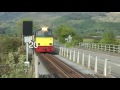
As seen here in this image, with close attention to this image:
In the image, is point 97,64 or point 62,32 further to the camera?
point 62,32

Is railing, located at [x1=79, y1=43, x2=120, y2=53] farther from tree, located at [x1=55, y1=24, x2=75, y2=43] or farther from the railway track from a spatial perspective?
the railway track

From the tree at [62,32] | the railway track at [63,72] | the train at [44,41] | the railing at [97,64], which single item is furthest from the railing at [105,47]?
the railway track at [63,72]

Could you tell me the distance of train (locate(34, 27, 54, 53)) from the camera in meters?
40.1

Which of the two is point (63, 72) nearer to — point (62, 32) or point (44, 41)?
point (44, 41)

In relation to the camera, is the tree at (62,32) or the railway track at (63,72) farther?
the tree at (62,32)

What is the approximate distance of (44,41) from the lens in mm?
40250

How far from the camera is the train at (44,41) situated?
40.1m

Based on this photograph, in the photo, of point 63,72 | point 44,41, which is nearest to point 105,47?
point 44,41

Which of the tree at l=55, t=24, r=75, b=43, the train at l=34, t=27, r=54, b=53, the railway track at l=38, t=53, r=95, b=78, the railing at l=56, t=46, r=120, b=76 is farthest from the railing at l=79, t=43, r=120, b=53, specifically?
the railway track at l=38, t=53, r=95, b=78

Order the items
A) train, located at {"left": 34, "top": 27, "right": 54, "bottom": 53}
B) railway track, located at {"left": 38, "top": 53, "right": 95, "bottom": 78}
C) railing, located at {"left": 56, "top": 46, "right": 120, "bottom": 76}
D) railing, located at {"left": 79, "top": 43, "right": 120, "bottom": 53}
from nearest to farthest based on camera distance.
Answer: railway track, located at {"left": 38, "top": 53, "right": 95, "bottom": 78} < railing, located at {"left": 56, "top": 46, "right": 120, "bottom": 76} < train, located at {"left": 34, "top": 27, "right": 54, "bottom": 53} < railing, located at {"left": 79, "top": 43, "right": 120, "bottom": 53}

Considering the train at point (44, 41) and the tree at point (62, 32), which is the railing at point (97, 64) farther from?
the tree at point (62, 32)
